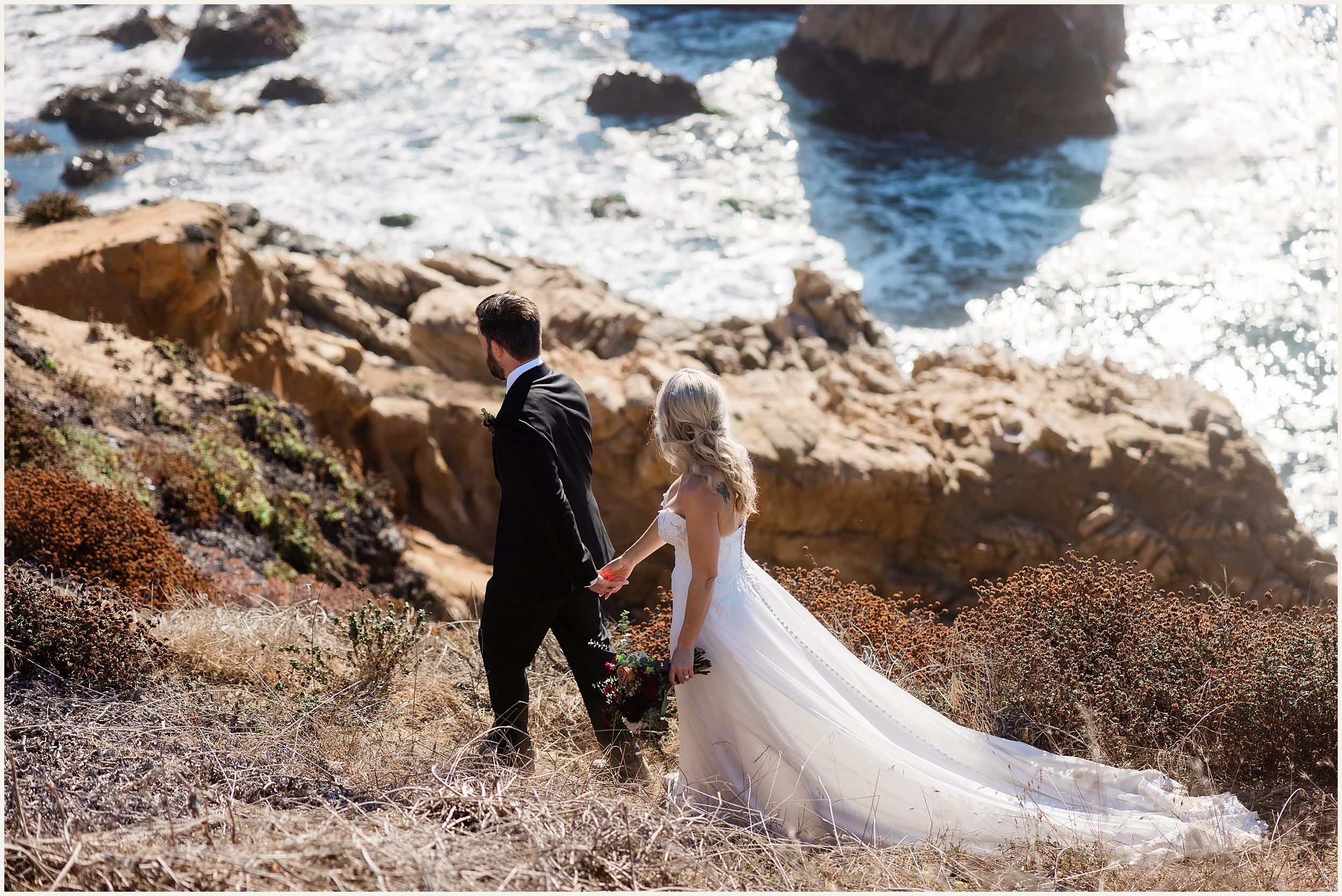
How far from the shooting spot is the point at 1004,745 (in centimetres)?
388

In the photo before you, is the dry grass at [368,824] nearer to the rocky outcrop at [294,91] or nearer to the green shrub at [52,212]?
the green shrub at [52,212]

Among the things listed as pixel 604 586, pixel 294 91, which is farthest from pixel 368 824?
pixel 294 91

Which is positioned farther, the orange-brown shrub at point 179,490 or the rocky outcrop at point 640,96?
the rocky outcrop at point 640,96

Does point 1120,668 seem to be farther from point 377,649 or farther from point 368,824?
point 377,649

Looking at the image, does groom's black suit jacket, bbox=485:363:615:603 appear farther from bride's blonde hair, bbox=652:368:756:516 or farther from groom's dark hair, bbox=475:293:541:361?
bride's blonde hair, bbox=652:368:756:516

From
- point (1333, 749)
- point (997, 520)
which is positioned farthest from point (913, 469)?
point (1333, 749)

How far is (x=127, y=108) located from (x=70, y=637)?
81.7 ft

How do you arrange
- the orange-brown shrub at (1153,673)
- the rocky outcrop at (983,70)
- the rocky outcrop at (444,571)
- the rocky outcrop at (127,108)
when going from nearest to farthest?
1. the orange-brown shrub at (1153,673)
2. the rocky outcrop at (444,571)
3. the rocky outcrop at (127,108)
4. the rocky outcrop at (983,70)

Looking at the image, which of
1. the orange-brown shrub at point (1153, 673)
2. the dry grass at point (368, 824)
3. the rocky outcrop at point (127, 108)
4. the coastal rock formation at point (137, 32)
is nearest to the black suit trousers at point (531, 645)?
the dry grass at point (368, 824)

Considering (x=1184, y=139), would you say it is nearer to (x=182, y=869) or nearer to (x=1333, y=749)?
(x=1333, y=749)

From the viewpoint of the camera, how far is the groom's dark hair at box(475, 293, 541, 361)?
11.5 ft

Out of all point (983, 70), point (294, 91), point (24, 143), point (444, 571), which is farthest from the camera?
point (294, 91)

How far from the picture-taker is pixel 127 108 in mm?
23812

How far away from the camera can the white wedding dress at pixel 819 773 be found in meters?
3.40
